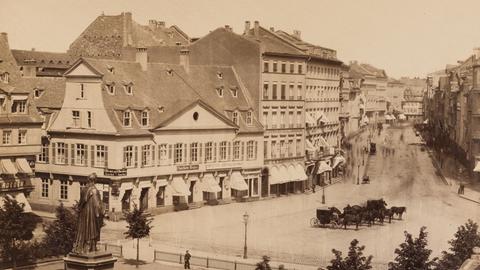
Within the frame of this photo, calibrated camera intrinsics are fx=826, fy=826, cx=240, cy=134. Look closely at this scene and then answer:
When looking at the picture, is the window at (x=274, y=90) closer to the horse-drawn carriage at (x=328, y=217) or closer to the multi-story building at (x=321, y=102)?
the multi-story building at (x=321, y=102)

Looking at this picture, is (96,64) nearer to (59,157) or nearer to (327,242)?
(59,157)

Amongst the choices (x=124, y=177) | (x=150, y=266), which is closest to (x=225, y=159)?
(x=124, y=177)

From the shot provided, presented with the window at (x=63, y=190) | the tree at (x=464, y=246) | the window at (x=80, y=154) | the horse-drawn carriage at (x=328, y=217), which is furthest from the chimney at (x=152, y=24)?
the tree at (x=464, y=246)

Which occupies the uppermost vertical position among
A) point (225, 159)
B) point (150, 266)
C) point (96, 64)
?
point (96, 64)

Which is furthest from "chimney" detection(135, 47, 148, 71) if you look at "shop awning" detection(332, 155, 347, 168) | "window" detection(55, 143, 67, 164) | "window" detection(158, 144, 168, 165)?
"shop awning" detection(332, 155, 347, 168)

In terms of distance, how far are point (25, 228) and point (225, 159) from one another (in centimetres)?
2834

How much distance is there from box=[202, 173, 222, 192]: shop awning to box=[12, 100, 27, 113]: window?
15378 millimetres

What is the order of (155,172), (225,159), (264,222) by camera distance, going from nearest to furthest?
(264,222), (155,172), (225,159)

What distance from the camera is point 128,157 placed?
192 feet

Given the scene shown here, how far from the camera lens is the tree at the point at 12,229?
39.5m

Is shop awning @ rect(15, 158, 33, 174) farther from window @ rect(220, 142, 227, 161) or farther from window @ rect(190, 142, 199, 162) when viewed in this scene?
window @ rect(220, 142, 227, 161)

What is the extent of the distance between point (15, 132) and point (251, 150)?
72.0 feet

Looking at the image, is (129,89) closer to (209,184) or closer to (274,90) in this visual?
(209,184)

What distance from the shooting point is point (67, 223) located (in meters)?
40.2
